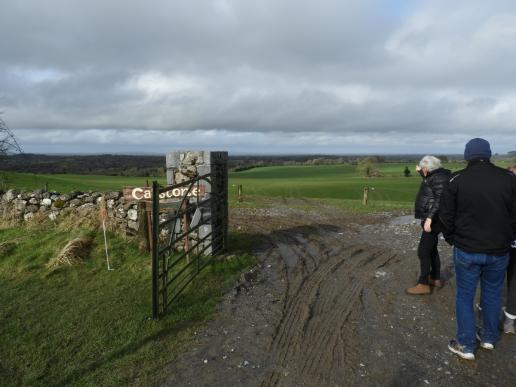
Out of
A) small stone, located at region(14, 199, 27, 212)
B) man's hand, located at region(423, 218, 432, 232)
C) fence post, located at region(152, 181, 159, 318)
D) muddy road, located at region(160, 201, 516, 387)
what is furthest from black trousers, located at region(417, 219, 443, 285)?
small stone, located at region(14, 199, 27, 212)

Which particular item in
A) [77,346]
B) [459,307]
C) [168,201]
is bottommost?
[77,346]

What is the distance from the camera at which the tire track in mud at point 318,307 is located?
4.33m

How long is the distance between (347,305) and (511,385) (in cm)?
258

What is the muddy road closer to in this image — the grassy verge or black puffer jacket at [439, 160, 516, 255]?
the grassy verge

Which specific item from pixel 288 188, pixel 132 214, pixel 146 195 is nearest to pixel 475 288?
pixel 146 195

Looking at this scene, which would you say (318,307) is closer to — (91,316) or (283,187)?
(91,316)

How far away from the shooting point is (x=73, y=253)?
337 inches

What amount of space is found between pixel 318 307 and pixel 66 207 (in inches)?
351

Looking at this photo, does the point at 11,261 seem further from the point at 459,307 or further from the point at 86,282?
the point at 459,307

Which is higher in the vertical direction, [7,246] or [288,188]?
[7,246]

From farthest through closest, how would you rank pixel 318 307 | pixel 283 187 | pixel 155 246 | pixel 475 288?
1. pixel 283 187
2. pixel 318 307
3. pixel 155 246
4. pixel 475 288

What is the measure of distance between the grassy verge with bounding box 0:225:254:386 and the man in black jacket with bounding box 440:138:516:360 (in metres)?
3.81

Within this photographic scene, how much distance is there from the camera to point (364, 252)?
32.0 ft

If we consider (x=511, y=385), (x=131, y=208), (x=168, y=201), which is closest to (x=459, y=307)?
(x=511, y=385)
